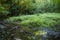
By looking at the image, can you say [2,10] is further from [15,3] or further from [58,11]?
[58,11]

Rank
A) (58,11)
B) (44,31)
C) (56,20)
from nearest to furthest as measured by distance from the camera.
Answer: (44,31) → (56,20) → (58,11)

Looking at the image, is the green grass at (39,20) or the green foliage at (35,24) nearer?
the green foliage at (35,24)

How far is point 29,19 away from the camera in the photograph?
2.22m

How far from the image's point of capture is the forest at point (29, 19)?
6.48 ft

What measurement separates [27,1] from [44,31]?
575 millimetres

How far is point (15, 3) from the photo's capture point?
2.33m

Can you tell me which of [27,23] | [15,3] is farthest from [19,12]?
[27,23]

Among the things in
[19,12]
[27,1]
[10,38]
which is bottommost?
[10,38]

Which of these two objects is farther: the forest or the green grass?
the green grass

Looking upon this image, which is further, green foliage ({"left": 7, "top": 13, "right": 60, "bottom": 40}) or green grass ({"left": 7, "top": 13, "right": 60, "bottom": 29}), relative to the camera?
green grass ({"left": 7, "top": 13, "right": 60, "bottom": 29})

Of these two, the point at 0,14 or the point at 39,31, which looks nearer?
the point at 39,31

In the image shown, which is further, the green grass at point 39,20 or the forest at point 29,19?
the green grass at point 39,20

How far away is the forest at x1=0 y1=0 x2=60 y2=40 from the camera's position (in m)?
1.97

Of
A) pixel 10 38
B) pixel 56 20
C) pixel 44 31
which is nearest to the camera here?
pixel 10 38
